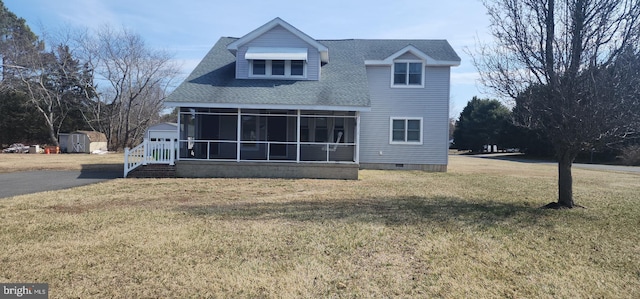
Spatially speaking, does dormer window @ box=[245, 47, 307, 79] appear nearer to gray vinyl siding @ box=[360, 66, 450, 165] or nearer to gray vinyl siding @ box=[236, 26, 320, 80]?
gray vinyl siding @ box=[236, 26, 320, 80]

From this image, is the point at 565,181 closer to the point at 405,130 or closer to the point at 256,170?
the point at 405,130

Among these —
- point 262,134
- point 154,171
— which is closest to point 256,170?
point 262,134

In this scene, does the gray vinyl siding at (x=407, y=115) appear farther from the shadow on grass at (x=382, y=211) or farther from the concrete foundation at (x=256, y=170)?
the shadow on grass at (x=382, y=211)

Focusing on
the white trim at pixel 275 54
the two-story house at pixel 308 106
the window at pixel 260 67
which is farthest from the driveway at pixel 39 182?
the white trim at pixel 275 54

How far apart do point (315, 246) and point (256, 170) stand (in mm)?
9547

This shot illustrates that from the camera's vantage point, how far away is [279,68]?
689 inches

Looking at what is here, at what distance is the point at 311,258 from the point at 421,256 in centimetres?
148

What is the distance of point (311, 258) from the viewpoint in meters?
4.92

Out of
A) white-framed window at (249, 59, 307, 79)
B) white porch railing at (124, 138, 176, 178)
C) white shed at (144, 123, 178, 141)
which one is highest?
white-framed window at (249, 59, 307, 79)

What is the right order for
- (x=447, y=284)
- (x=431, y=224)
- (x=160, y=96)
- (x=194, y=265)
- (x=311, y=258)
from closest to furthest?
(x=447, y=284), (x=194, y=265), (x=311, y=258), (x=431, y=224), (x=160, y=96)

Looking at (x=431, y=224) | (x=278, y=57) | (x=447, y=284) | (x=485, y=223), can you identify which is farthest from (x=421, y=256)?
(x=278, y=57)

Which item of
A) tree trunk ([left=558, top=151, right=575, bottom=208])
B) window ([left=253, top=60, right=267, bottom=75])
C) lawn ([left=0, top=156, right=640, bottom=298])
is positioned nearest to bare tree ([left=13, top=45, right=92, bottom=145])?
window ([left=253, top=60, right=267, bottom=75])

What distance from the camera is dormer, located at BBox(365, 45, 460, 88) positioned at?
703 inches

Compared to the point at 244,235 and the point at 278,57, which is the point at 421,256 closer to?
the point at 244,235
